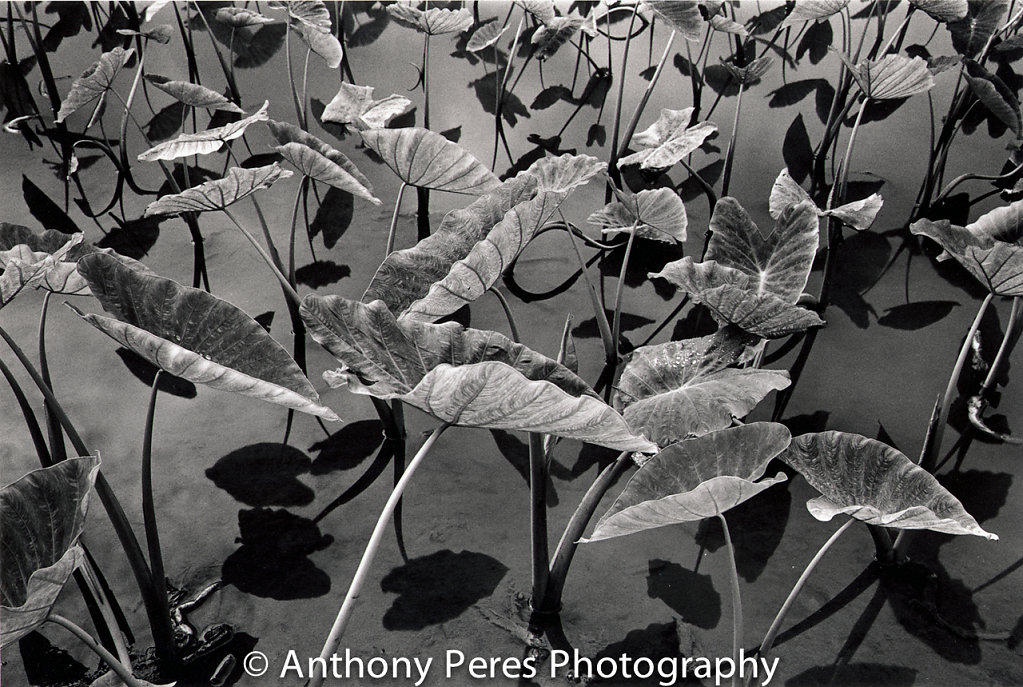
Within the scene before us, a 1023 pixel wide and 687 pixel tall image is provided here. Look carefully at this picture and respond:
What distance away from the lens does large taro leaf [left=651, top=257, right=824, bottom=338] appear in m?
1.75

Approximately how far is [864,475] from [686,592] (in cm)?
48

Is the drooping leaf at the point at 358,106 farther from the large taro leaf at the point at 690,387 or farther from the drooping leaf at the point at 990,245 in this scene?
the drooping leaf at the point at 990,245

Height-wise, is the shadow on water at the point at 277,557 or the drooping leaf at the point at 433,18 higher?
the drooping leaf at the point at 433,18

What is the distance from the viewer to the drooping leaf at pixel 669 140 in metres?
2.58

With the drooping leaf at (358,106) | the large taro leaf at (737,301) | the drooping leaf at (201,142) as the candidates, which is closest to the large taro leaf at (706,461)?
the large taro leaf at (737,301)

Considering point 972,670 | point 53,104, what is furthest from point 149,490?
point 53,104

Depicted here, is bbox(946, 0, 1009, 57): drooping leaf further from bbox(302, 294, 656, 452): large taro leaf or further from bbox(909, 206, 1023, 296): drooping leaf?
bbox(302, 294, 656, 452): large taro leaf

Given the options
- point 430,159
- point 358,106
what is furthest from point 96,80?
point 430,159

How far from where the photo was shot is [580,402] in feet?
3.84

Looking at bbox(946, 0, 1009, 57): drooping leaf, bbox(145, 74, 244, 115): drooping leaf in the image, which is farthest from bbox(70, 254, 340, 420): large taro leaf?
bbox(946, 0, 1009, 57): drooping leaf

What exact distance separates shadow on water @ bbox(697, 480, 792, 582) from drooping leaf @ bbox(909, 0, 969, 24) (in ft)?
5.96

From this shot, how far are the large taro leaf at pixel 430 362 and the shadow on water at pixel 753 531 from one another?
0.71 metres

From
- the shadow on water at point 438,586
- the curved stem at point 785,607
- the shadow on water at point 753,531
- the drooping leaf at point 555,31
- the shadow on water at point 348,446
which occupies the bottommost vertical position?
the shadow on water at point 438,586

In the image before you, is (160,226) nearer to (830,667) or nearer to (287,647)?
(287,647)
